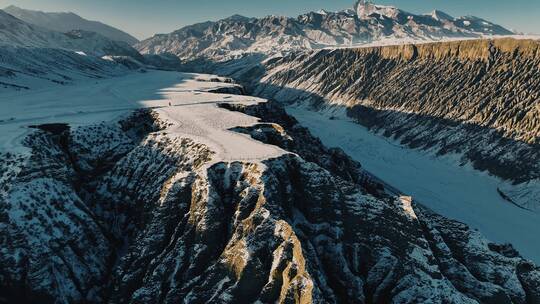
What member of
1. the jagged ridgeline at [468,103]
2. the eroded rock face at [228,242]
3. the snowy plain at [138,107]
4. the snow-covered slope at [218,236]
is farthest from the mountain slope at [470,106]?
the snowy plain at [138,107]

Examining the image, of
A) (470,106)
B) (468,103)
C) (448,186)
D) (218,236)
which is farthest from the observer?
(468,103)

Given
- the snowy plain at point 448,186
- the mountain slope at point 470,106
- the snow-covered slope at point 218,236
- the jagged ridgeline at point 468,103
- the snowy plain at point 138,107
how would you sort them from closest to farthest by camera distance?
the snow-covered slope at point 218,236 → the snowy plain at point 138,107 → the snowy plain at point 448,186 → the mountain slope at point 470,106 → the jagged ridgeline at point 468,103

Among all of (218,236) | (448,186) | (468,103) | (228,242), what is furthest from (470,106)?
(228,242)

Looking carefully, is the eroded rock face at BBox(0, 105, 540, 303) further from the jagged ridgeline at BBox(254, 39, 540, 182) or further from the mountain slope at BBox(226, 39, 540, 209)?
the jagged ridgeline at BBox(254, 39, 540, 182)

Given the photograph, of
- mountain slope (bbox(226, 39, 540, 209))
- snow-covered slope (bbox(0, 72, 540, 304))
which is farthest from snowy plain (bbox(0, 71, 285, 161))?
mountain slope (bbox(226, 39, 540, 209))

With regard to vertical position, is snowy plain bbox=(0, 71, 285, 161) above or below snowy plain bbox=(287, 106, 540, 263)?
above

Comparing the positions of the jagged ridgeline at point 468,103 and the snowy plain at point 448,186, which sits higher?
the jagged ridgeline at point 468,103

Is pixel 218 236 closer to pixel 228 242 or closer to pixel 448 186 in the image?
pixel 228 242

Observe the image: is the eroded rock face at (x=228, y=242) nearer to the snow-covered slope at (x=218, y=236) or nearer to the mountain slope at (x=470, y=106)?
the snow-covered slope at (x=218, y=236)
